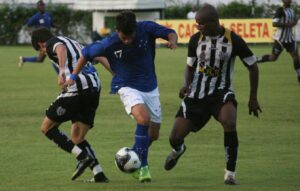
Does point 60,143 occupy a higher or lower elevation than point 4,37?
higher

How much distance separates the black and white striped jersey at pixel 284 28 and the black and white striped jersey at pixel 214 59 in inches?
600

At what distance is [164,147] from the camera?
13859 mm

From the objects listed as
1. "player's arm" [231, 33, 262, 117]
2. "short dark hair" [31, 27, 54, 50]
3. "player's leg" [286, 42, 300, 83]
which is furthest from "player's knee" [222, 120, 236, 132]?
"player's leg" [286, 42, 300, 83]

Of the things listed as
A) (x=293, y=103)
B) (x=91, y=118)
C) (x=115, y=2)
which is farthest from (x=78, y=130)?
(x=115, y=2)

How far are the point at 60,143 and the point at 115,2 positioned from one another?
42082mm

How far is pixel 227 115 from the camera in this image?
10.4m

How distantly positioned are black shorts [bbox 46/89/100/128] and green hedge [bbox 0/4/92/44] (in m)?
41.5

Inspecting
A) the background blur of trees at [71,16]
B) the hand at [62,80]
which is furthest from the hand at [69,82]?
the background blur of trees at [71,16]

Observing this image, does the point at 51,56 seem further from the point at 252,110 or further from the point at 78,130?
the point at 252,110

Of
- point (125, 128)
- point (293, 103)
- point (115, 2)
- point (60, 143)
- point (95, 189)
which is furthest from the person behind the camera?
point (115, 2)

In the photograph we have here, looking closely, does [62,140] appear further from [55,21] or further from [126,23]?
[55,21]

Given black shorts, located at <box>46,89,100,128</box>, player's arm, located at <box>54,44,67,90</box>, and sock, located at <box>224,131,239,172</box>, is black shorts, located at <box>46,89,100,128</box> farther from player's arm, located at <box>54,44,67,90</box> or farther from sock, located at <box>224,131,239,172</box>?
sock, located at <box>224,131,239,172</box>

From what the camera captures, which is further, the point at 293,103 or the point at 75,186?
the point at 293,103

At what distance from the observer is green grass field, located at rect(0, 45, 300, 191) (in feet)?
34.9
